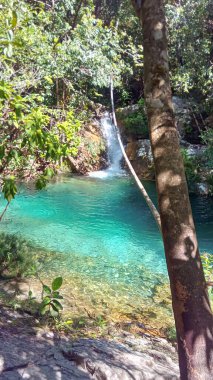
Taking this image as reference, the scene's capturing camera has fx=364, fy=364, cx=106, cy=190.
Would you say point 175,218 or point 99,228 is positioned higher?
point 175,218

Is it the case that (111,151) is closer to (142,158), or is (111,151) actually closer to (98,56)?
(142,158)

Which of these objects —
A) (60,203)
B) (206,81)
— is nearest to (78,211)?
(60,203)

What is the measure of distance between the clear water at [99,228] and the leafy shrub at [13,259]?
0.68 m

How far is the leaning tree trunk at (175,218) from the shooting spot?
62.5 inches

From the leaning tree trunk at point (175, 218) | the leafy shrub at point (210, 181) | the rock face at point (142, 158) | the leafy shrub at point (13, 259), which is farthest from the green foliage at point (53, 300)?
the rock face at point (142, 158)

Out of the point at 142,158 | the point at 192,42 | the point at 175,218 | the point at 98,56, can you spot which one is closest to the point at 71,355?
the point at 175,218

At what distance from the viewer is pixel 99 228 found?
8.89 metres

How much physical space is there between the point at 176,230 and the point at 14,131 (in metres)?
2.21

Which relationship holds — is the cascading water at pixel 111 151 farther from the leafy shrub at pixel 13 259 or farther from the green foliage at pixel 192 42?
the leafy shrub at pixel 13 259

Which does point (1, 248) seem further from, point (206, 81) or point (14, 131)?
point (206, 81)

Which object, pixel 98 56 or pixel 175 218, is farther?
pixel 98 56

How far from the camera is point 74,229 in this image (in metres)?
8.62

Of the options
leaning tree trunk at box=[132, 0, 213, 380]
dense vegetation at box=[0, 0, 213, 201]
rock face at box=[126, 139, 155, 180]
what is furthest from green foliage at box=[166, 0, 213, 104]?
leaning tree trunk at box=[132, 0, 213, 380]

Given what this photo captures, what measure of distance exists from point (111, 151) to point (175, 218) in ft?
50.9
